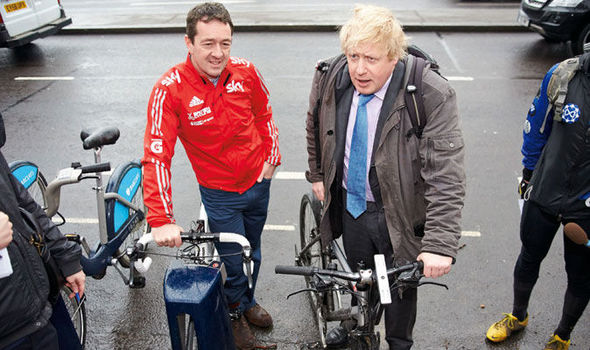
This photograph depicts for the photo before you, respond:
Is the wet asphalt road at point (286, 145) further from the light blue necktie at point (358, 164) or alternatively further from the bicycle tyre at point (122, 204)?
the light blue necktie at point (358, 164)

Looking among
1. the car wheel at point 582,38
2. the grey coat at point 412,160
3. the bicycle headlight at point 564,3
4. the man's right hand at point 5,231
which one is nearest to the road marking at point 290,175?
the grey coat at point 412,160

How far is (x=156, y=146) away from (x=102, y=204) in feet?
3.93

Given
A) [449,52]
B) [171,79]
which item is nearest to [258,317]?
[171,79]

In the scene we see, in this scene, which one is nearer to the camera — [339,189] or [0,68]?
[339,189]

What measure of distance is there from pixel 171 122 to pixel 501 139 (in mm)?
4705

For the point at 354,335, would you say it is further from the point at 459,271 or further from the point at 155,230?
the point at 459,271

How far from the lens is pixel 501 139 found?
6.61m

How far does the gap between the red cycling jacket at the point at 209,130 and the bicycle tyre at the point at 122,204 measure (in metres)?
0.99

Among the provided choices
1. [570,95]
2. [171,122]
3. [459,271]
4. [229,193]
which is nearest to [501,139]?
[459,271]

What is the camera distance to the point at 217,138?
3266 mm

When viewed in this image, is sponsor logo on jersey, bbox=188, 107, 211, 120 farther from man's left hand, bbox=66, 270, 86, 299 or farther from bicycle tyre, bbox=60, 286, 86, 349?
bicycle tyre, bbox=60, 286, 86, 349

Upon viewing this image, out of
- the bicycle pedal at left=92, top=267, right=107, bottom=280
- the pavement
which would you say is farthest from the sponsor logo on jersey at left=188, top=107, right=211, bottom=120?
the pavement

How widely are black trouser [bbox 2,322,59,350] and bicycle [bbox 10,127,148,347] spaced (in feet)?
3.21

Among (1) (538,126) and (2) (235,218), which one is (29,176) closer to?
(2) (235,218)
